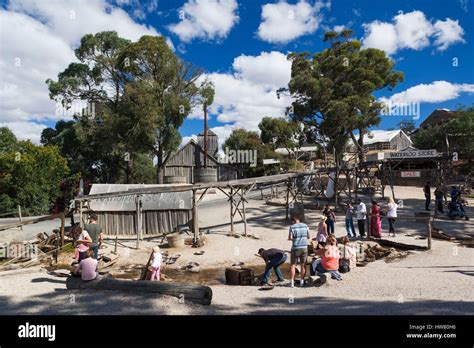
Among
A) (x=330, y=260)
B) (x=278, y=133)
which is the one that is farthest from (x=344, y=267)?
(x=278, y=133)

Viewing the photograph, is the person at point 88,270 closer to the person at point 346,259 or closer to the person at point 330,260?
the person at point 330,260

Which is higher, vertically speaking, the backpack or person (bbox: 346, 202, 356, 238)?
person (bbox: 346, 202, 356, 238)

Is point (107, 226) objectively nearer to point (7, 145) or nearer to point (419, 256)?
point (419, 256)

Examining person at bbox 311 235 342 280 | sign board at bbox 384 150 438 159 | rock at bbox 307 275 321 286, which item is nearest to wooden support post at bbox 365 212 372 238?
person at bbox 311 235 342 280

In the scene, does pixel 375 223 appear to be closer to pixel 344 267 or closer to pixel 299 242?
pixel 344 267

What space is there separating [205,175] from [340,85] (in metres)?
18.0

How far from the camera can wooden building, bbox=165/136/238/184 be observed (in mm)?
40812

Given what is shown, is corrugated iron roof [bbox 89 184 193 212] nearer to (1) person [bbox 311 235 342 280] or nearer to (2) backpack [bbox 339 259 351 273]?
(2) backpack [bbox 339 259 351 273]

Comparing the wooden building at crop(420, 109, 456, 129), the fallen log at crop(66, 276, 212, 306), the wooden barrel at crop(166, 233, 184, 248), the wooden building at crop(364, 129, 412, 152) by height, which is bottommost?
the wooden barrel at crop(166, 233, 184, 248)

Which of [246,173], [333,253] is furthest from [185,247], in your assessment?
[246,173]

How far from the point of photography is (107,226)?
63.6 ft

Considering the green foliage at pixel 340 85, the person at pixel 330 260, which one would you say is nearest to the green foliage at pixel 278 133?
the green foliage at pixel 340 85

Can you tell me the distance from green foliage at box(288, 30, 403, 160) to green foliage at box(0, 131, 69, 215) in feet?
67.1
